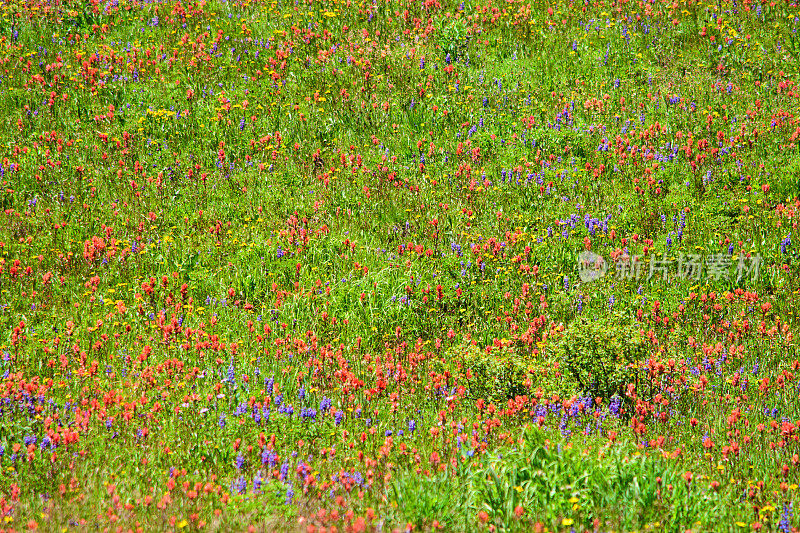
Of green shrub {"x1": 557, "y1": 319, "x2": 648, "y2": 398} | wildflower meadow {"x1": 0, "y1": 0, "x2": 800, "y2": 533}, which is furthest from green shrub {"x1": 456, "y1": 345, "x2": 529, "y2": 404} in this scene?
green shrub {"x1": 557, "y1": 319, "x2": 648, "y2": 398}

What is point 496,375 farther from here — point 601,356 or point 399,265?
point 399,265

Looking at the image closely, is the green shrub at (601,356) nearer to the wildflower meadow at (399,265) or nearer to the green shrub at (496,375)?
the wildflower meadow at (399,265)

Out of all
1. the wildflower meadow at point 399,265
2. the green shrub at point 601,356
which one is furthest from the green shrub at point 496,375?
the green shrub at point 601,356

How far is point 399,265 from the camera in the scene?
27.5ft

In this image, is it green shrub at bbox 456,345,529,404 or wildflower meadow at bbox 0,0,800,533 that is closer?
wildflower meadow at bbox 0,0,800,533

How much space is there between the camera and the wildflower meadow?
4.96 meters

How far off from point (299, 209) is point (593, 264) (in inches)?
157

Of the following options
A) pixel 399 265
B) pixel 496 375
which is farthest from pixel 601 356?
pixel 399 265

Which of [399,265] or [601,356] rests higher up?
[601,356]

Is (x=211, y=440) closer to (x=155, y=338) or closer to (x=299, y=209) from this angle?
(x=155, y=338)

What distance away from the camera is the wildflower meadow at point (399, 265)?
4961mm

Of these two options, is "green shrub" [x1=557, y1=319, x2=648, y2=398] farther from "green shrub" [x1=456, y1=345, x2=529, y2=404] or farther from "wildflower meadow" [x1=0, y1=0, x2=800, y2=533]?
"green shrub" [x1=456, y1=345, x2=529, y2=404]

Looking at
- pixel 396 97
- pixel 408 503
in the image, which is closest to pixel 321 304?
pixel 408 503

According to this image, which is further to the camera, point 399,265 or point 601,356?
point 399,265
